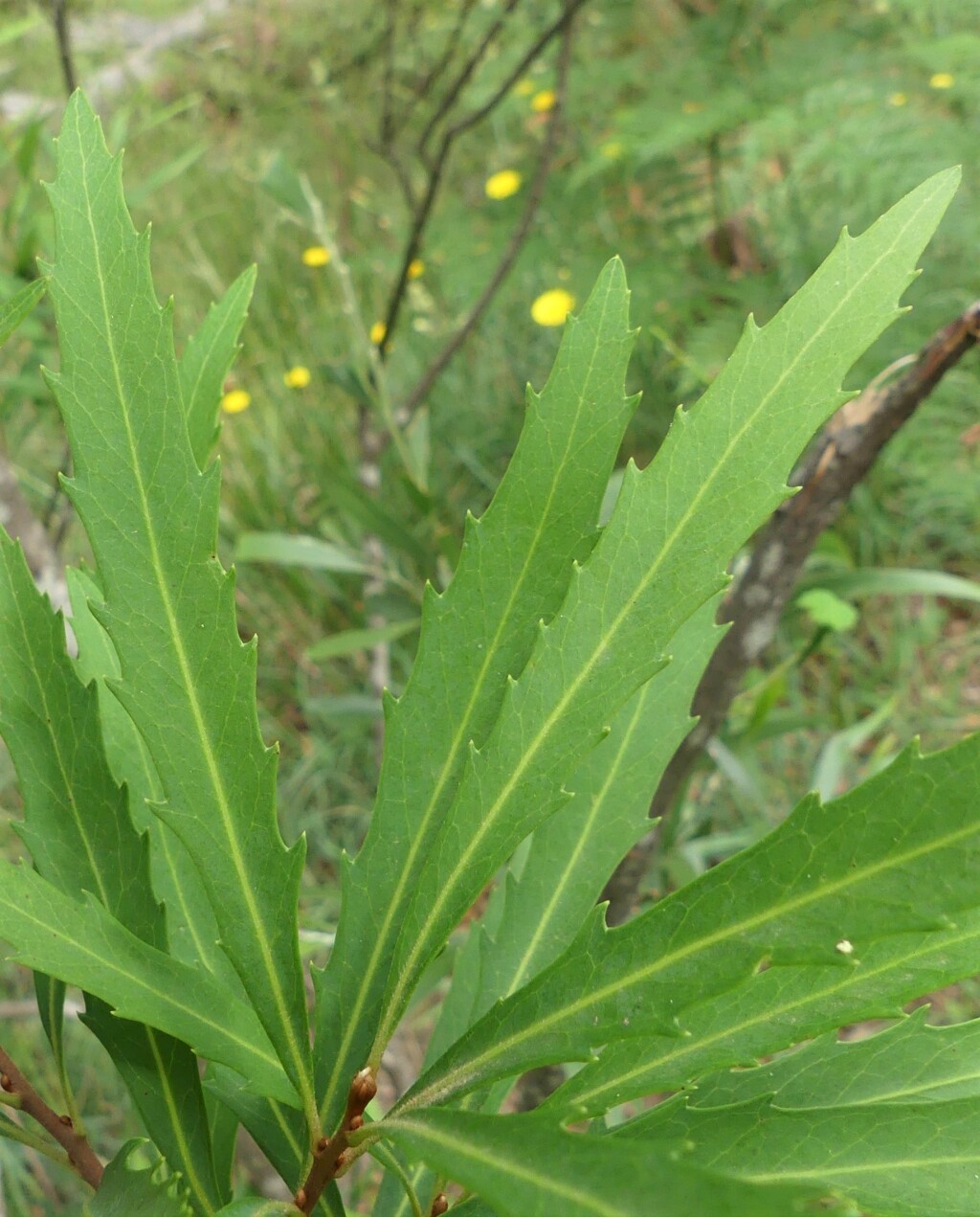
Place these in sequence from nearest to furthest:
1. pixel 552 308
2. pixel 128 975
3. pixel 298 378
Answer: pixel 128 975 → pixel 552 308 → pixel 298 378

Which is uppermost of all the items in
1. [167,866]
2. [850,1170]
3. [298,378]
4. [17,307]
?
[17,307]

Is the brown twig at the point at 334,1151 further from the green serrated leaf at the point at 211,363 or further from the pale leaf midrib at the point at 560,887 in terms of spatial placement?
the green serrated leaf at the point at 211,363

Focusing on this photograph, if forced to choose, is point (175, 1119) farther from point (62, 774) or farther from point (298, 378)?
point (298, 378)

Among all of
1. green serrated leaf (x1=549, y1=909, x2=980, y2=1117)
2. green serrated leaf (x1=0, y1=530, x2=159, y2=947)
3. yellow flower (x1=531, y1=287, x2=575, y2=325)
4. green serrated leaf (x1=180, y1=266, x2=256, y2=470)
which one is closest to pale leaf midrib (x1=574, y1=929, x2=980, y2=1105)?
green serrated leaf (x1=549, y1=909, x2=980, y2=1117)

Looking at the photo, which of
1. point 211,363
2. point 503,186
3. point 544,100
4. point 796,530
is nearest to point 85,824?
point 211,363

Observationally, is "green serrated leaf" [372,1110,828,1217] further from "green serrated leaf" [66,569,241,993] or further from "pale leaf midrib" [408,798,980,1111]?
"green serrated leaf" [66,569,241,993]

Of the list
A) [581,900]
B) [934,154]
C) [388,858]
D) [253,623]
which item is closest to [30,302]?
[388,858]

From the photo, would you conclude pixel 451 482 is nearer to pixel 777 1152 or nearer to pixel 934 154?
pixel 934 154

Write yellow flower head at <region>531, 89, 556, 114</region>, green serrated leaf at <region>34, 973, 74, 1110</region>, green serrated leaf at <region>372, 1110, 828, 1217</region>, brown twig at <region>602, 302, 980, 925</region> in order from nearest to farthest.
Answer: green serrated leaf at <region>372, 1110, 828, 1217</region> < green serrated leaf at <region>34, 973, 74, 1110</region> < brown twig at <region>602, 302, 980, 925</region> < yellow flower head at <region>531, 89, 556, 114</region>
